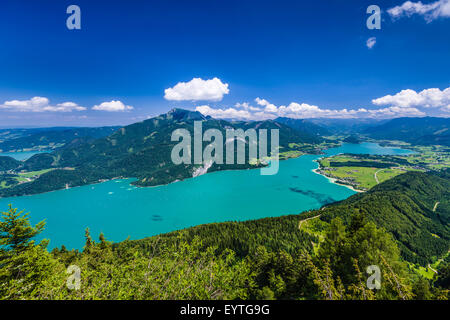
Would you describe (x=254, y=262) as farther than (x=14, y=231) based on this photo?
Yes

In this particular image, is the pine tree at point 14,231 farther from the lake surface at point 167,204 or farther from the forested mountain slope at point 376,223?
the lake surface at point 167,204

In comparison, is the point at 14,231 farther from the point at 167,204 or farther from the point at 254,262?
the point at 167,204

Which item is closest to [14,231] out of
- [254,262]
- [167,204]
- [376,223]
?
[254,262]

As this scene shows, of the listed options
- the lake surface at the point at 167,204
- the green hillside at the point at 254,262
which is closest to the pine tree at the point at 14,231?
the green hillside at the point at 254,262

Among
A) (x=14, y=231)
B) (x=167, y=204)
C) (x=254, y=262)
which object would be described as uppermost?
(x=14, y=231)

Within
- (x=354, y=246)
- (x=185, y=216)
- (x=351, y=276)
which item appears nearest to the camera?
(x=351, y=276)

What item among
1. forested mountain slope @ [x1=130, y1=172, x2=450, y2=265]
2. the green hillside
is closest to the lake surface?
forested mountain slope @ [x1=130, y1=172, x2=450, y2=265]

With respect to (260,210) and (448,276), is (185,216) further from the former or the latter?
(448,276)
